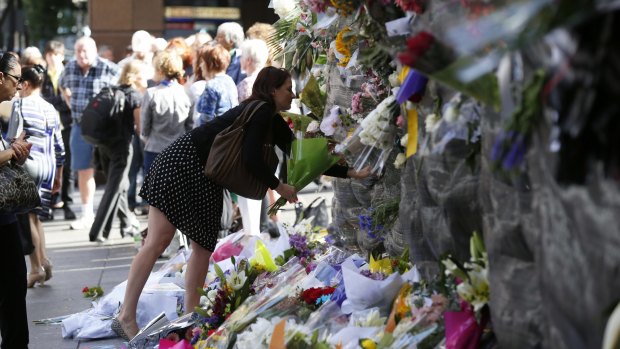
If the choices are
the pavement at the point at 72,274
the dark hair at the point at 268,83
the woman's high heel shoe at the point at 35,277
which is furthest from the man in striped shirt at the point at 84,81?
the dark hair at the point at 268,83

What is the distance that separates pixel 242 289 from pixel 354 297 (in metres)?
1.52

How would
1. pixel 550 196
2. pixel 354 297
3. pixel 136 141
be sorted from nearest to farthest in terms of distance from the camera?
pixel 550 196 → pixel 354 297 → pixel 136 141

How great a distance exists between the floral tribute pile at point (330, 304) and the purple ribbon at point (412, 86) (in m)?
0.65

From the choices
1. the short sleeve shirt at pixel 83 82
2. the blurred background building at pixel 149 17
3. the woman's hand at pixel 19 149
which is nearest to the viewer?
the woman's hand at pixel 19 149

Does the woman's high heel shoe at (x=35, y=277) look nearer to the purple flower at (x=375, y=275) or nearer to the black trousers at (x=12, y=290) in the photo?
the black trousers at (x=12, y=290)

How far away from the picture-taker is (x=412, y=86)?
4.42 metres

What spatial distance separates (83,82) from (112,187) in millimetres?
2027

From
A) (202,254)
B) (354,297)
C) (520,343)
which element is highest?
(520,343)

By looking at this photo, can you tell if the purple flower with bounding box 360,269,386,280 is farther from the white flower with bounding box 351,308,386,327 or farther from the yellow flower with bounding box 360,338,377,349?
the yellow flower with bounding box 360,338,377,349

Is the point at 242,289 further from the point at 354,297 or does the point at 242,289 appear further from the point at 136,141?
the point at 136,141

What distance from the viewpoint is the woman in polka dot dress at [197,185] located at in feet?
21.3

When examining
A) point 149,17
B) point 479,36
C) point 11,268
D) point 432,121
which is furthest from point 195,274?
point 149,17

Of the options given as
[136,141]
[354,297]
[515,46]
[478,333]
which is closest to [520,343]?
[478,333]

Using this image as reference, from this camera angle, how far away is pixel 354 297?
5055mm
